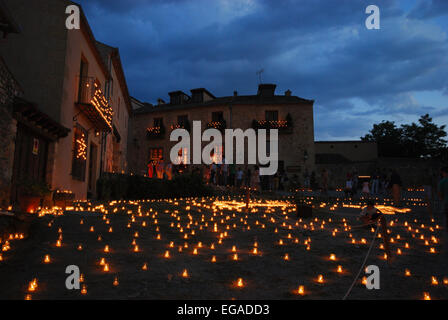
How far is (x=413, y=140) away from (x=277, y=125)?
84.8 ft

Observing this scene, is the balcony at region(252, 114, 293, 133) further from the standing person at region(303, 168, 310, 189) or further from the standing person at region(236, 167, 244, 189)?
the standing person at region(236, 167, 244, 189)

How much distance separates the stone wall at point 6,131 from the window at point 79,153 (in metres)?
4.36

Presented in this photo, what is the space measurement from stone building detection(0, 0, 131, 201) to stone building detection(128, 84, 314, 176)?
16.8 metres

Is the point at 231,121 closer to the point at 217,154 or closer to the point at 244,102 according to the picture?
the point at 244,102

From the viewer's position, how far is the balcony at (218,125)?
95.9 feet

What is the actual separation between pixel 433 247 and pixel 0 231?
774 cm

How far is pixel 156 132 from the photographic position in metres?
31.6

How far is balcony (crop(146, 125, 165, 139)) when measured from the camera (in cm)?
3141

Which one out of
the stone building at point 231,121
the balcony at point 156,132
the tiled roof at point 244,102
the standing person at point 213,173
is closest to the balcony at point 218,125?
the stone building at point 231,121

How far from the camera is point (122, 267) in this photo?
4391mm

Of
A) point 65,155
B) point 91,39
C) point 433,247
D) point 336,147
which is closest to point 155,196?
point 65,155

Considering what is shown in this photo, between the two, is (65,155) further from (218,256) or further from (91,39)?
(218,256)

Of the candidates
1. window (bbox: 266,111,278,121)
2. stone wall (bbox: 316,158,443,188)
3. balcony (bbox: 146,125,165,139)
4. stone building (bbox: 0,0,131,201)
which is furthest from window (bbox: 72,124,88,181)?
stone wall (bbox: 316,158,443,188)

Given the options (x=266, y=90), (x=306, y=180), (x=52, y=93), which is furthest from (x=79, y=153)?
(x=266, y=90)
